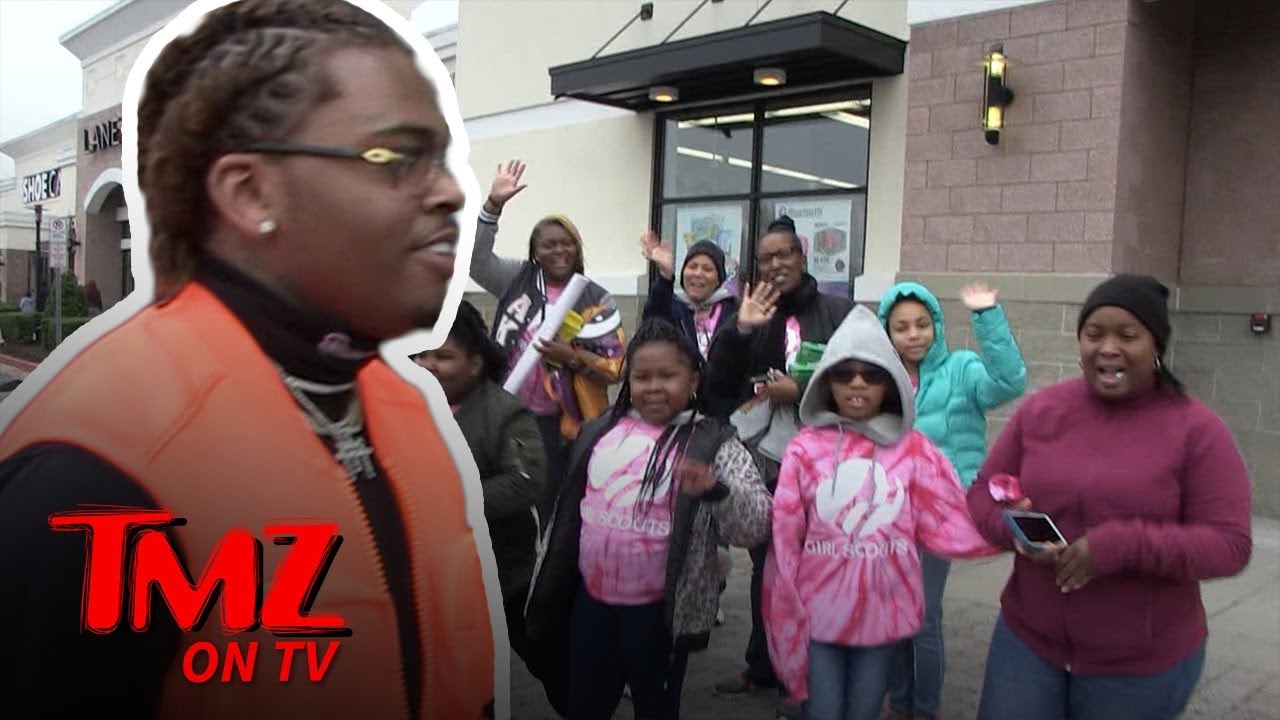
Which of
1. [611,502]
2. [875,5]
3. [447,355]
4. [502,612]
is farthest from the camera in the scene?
[875,5]

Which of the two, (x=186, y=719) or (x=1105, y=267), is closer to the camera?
(x=186, y=719)

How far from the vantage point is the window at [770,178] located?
7.76 m

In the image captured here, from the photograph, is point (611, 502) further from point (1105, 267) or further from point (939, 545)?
point (1105, 267)

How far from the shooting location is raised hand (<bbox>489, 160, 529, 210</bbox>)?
1552 millimetres

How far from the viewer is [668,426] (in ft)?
9.26

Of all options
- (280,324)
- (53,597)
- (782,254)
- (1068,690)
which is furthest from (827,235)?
(53,597)

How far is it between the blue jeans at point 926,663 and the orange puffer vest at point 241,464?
238 cm

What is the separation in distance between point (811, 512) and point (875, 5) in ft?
18.3

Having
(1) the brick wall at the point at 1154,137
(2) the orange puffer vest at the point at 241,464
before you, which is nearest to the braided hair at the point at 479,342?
(2) the orange puffer vest at the point at 241,464

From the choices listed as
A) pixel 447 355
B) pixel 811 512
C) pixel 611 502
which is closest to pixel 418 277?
pixel 447 355

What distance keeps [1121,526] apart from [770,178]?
20.7 feet

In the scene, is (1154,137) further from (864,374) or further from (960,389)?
(864,374)

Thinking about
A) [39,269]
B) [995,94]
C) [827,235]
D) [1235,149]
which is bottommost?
[39,269]

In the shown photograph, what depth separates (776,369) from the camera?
3.54 m
